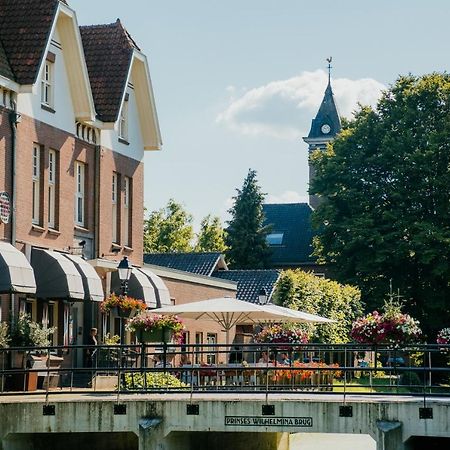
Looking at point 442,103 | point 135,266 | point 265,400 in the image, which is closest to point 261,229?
point 442,103

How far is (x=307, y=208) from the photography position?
102 metres

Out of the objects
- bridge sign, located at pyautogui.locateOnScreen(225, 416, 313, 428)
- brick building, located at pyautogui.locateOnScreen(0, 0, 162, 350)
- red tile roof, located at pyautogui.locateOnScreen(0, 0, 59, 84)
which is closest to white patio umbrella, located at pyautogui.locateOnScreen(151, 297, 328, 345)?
brick building, located at pyautogui.locateOnScreen(0, 0, 162, 350)

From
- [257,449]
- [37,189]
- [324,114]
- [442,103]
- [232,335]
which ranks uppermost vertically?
[324,114]

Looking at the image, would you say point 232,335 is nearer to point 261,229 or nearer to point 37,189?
point 37,189

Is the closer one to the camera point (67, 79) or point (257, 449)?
point (257, 449)

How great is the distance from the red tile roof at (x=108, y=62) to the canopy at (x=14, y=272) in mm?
8530

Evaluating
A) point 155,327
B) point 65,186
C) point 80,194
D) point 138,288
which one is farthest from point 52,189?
point 155,327

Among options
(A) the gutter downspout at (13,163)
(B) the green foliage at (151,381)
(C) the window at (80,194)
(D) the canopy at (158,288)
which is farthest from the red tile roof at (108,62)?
(B) the green foliage at (151,381)

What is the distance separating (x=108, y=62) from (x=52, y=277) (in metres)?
9.47

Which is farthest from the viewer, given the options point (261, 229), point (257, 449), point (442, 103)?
point (261, 229)

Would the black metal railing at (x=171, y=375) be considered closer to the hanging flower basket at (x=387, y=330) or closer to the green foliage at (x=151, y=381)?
the green foliage at (x=151, y=381)

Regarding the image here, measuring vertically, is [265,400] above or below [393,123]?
below

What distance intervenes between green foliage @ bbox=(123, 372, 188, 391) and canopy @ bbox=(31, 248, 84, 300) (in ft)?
12.1

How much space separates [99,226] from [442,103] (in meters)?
28.8
